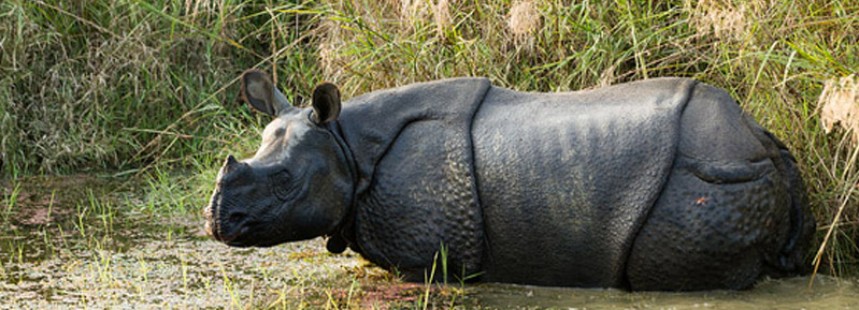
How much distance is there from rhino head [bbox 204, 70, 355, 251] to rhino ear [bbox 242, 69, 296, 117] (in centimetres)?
10

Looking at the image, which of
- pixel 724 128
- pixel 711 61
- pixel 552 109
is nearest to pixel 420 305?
pixel 552 109

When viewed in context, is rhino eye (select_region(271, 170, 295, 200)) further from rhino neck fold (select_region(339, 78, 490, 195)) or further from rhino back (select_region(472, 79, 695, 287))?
rhino back (select_region(472, 79, 695, 287))

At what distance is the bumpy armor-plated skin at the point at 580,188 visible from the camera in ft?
15.7

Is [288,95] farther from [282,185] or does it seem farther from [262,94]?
[282,185]

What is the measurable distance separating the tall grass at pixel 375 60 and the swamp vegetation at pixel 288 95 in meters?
0.01

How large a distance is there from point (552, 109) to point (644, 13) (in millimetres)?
1310

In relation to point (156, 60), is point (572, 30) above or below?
above

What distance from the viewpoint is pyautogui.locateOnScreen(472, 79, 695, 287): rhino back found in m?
4.81

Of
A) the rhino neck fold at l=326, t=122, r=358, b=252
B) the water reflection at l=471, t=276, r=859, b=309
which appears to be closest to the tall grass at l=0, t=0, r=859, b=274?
the water reflection at l=471, t=276, r=859, b=309

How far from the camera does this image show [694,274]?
4.84 meters

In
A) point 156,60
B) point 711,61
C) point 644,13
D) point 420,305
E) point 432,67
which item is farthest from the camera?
point 156,60

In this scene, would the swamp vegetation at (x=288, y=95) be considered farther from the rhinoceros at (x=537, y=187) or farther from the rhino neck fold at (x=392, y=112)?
the rhino neck fold at (x=392, y=112)

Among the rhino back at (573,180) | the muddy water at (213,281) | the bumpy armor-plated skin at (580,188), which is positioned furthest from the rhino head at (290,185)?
the rhino back at (573,180)

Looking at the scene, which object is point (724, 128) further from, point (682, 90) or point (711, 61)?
point (711, 61)
